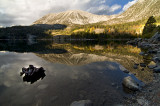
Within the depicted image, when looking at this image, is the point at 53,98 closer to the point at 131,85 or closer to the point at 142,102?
the point at 142,102

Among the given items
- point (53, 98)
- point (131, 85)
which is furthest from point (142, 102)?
point (53, 98)

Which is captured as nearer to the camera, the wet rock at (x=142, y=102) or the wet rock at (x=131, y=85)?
the wet rock at (x=142, y=102)

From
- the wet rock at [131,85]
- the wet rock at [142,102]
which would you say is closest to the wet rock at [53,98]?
the wet rock at [142,102]

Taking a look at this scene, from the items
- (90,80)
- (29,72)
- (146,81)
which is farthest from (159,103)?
(29,72)

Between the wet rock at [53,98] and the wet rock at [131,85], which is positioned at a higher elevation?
the wet rock at [131,85]

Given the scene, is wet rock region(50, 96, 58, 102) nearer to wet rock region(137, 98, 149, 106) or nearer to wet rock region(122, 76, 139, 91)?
wet rock region(137, 98, 149, 106)

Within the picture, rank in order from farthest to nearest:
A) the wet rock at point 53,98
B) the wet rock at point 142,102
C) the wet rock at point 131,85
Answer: the wet rock at point 131,85 → the wet rock at point 53,98 → the wet rock at point 142,102

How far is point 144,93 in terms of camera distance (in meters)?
10.8

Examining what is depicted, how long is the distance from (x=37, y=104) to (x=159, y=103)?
11.6 m

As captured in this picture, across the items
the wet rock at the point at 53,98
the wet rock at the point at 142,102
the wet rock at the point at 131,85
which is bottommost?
the wet rock at the point at 53,98

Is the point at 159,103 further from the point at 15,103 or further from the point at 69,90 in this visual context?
the point at 15,103

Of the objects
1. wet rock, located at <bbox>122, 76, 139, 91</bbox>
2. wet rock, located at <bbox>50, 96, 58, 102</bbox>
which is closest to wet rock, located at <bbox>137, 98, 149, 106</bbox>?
wet rock, located at <bbox>122, 76, 139, 91</bbox>

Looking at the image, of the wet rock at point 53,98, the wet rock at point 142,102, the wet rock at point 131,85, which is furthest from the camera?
the wet rock at point 131,85

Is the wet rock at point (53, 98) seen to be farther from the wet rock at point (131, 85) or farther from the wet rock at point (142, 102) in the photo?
the wet rock at point (131, 85)
